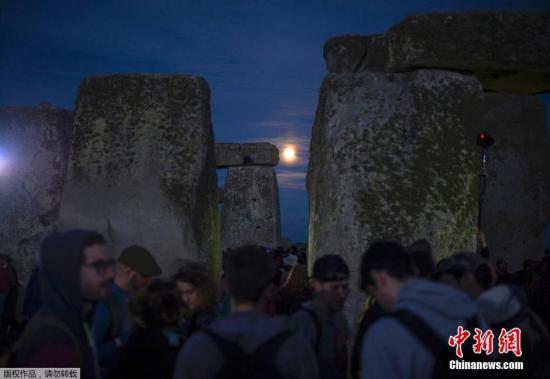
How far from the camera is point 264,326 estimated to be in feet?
6.24

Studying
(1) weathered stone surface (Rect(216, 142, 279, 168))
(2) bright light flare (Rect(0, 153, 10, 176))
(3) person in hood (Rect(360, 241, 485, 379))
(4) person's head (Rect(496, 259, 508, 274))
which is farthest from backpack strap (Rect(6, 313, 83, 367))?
(1) weathered stone surface (Rect(216, 142, 279, 168))

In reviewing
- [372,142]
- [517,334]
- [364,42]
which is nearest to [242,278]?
[517,334]

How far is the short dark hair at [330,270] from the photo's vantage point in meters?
2.72

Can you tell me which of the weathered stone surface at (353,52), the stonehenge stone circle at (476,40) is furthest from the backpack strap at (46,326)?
the weathered stone surface at (353,52)

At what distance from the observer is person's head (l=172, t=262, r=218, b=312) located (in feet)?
9.52

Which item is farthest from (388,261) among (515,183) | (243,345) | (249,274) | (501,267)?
(515,183)

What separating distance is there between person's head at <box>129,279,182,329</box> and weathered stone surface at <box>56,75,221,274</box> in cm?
284

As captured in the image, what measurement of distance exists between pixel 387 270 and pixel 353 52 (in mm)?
3935

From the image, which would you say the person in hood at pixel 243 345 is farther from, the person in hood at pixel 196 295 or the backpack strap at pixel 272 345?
the person in hood at pixel 196 295

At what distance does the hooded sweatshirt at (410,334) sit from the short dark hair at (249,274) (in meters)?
0.42

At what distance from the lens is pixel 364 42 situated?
5.64 m

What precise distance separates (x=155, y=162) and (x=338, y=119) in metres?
1.68

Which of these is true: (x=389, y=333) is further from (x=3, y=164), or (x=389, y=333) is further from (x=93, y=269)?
(x=3, y=164)

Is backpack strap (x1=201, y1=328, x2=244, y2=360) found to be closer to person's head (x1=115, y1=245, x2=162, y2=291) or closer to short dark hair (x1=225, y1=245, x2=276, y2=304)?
short dark hair (x1=225, y1=245, x2=276, y2=304)
